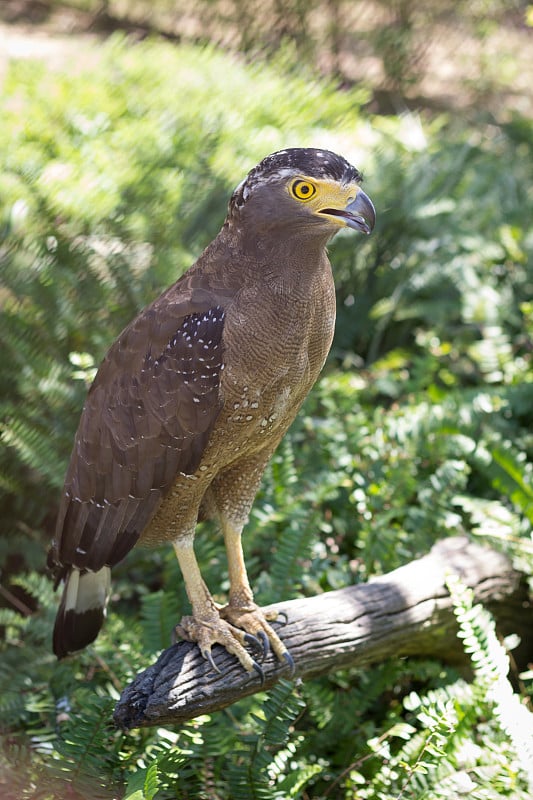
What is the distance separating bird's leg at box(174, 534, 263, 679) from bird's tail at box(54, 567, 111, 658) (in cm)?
43

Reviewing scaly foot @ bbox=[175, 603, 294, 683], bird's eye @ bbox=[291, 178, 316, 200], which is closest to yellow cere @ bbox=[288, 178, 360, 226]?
bird's eye @ bbox=[291, 178, 316, 200]

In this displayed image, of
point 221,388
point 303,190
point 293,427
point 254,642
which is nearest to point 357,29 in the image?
point 293,427

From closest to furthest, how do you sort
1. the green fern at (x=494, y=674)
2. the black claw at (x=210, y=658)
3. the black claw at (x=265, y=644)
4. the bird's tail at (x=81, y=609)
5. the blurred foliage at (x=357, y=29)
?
the green fern at (x=494, y=674) → the black claw at (x=210, y=658) → the black claw at (x=265, y=644) → the bird's tail at (x=81, y=609) → the blurred foliage at (x=357, y=29)

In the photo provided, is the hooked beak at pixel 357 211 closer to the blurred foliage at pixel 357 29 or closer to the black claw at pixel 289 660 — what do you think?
the black claw at pixel 289 660

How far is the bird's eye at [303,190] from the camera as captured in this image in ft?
8.89

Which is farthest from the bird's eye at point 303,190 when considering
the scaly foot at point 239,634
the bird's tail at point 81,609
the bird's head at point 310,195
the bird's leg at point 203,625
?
the bird's tail at point 81,609

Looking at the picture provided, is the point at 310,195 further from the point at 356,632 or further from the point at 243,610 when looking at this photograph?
the point at 356,632

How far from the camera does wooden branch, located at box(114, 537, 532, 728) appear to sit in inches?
121

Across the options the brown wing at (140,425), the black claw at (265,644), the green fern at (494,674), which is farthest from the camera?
the black claw at (265,644)

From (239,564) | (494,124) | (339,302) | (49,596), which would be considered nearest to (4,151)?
(339,302)

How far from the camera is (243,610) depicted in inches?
136

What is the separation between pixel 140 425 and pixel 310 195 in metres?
0.99

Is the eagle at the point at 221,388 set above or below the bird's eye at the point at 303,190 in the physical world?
below

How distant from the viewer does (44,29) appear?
463 inches
